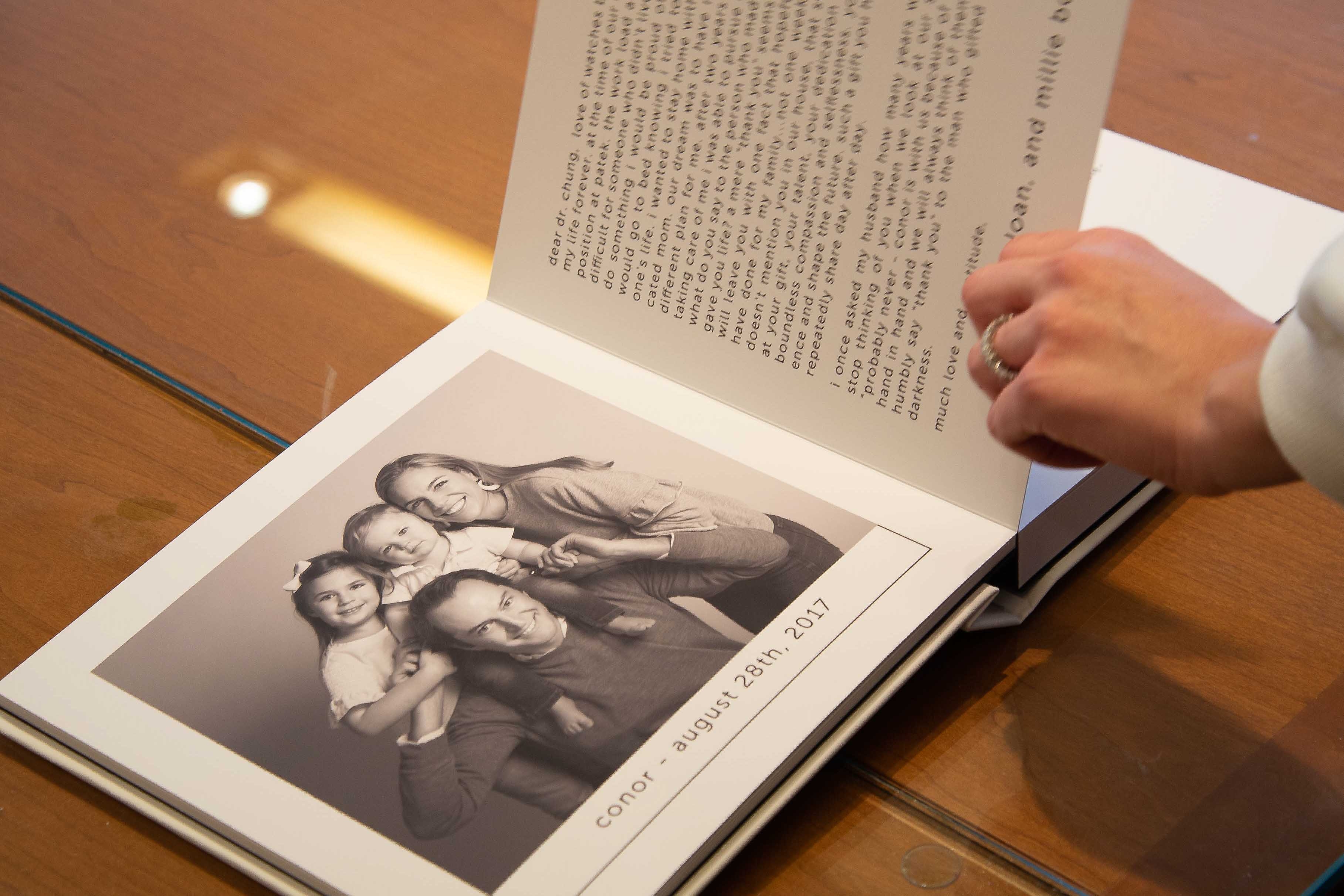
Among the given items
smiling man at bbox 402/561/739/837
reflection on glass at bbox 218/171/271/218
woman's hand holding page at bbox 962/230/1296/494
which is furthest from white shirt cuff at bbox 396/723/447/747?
reflection on glass at bbox 218/171/271/218

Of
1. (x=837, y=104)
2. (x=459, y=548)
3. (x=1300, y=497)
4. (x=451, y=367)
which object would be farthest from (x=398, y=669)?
(x=1300, y=497)

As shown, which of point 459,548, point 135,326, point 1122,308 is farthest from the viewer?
point 135,326

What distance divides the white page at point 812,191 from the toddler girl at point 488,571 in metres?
0.14

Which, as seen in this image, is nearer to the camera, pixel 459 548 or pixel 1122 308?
pixel 1122 308

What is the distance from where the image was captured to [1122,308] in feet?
1.31

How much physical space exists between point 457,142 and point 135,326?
0.24 metres

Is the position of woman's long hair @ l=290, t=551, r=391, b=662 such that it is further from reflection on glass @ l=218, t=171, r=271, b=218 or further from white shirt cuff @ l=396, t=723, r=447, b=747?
reflection on glass @ l=218, t=171, r=271, b=218

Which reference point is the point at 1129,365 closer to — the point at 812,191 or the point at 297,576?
the point at 812,191

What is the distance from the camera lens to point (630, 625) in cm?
47

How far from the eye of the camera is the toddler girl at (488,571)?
0.45 metres

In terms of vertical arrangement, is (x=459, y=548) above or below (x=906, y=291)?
below

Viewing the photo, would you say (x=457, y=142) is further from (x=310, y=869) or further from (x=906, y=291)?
(x=310, y=869)

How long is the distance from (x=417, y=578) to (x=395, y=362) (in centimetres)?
18

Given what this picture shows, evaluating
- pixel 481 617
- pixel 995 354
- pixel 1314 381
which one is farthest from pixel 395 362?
pixel 1314 381
